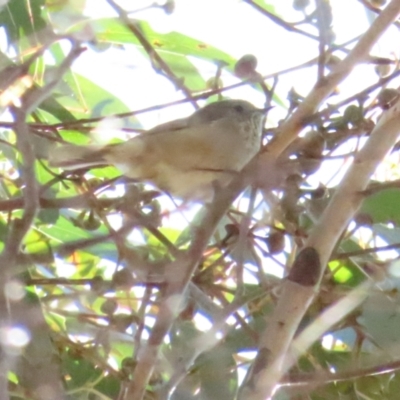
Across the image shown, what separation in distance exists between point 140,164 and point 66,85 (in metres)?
0.33

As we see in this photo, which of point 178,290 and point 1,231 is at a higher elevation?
point 1,231

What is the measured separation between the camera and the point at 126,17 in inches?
50.3

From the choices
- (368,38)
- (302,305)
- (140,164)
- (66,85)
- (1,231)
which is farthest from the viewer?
(140,164)

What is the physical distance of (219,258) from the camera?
1.33m

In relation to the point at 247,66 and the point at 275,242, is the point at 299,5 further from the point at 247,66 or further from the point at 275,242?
the point at 275,242

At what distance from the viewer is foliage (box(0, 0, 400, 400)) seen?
1.09m

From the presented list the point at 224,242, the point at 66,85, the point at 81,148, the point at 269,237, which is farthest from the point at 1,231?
the point at 269,237

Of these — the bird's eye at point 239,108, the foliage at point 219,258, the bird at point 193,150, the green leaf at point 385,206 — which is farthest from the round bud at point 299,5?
the bird's eye at point 239,108

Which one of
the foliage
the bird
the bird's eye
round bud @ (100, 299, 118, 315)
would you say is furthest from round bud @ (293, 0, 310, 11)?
the bird's eye

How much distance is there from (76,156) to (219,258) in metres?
0.51

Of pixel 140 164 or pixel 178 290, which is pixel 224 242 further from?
pixel 140 164

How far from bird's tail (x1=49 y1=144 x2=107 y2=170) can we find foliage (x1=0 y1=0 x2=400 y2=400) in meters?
0.03

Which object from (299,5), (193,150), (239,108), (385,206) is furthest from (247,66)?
(239,108)

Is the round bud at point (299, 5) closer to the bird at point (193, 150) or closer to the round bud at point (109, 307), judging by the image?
the bird at point (193, 150)
